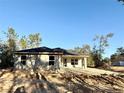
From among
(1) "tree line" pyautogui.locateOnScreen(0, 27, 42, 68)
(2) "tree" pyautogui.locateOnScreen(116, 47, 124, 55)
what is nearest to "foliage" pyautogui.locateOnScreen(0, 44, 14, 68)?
(1) "tree line" pyautogui.locateOnScreen(0, 27, 42, 68)

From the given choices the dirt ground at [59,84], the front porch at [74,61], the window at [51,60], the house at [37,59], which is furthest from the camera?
the front porch at [74,61]

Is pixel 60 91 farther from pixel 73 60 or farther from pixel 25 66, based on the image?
pixel 73 60

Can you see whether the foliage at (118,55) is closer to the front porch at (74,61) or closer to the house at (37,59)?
the front porch at (74,61)

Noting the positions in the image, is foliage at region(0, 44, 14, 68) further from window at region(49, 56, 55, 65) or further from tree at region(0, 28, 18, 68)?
window at region(49, 56, 55, 65)

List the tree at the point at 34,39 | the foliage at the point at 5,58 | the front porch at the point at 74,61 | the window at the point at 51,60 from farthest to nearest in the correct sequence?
1. the tree at the point at 34,39
2. the front porch at the point at 74,61
3. the foliage at the point at 5,58
4. the window at the point at 51,60

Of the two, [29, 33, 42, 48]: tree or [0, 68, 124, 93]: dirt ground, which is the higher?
[29, 33, 42, 48]: tree

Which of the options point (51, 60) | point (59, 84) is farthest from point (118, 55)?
point (59, 84)

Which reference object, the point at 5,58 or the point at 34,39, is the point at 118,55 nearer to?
the point at 34,39

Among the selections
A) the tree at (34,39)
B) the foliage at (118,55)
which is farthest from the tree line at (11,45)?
the foliage at (118,55)

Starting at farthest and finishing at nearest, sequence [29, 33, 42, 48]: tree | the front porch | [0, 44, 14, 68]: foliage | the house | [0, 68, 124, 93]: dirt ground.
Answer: [29, 33, 42, 48]: tree, the front porch, [0, 44, 14, 68]: foliage, the house, [0, 68, 124, 93]: dirt ground

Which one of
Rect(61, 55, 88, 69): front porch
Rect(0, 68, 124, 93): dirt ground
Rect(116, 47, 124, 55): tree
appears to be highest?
Rect(116, 47, 124, 55): tree

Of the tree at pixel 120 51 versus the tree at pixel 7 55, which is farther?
the tree at pixel 120 51

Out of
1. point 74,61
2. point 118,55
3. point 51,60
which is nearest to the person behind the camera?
point 51,60

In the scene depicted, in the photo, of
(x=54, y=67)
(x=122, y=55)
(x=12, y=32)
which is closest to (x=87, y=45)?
(x=122, y=55)
